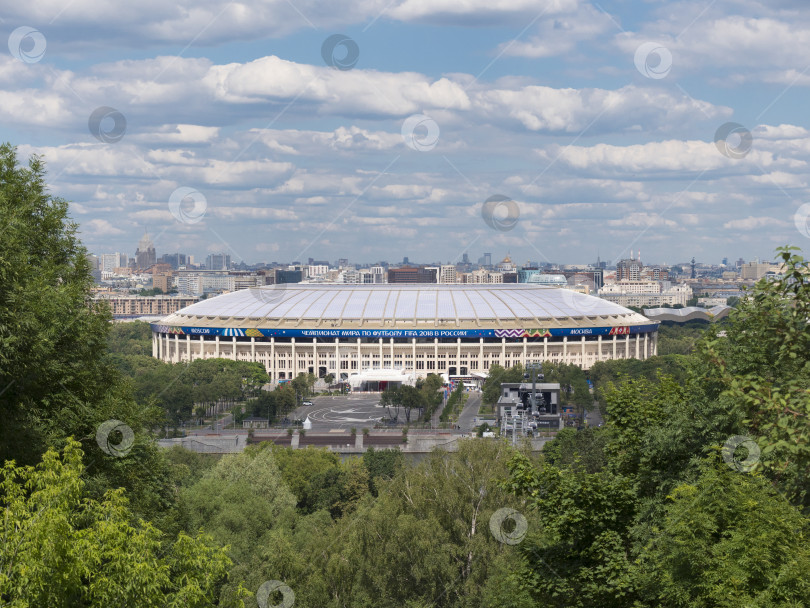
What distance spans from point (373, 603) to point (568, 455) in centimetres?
1815

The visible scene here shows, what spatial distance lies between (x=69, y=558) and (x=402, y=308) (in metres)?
90.7

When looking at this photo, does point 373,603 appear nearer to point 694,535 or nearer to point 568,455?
point 694,535

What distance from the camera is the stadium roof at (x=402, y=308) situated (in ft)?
317

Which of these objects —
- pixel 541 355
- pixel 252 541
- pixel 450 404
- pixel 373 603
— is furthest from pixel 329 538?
pixel 541 355

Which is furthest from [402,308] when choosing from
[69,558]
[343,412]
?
[69,558]

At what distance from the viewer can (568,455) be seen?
37.2m
